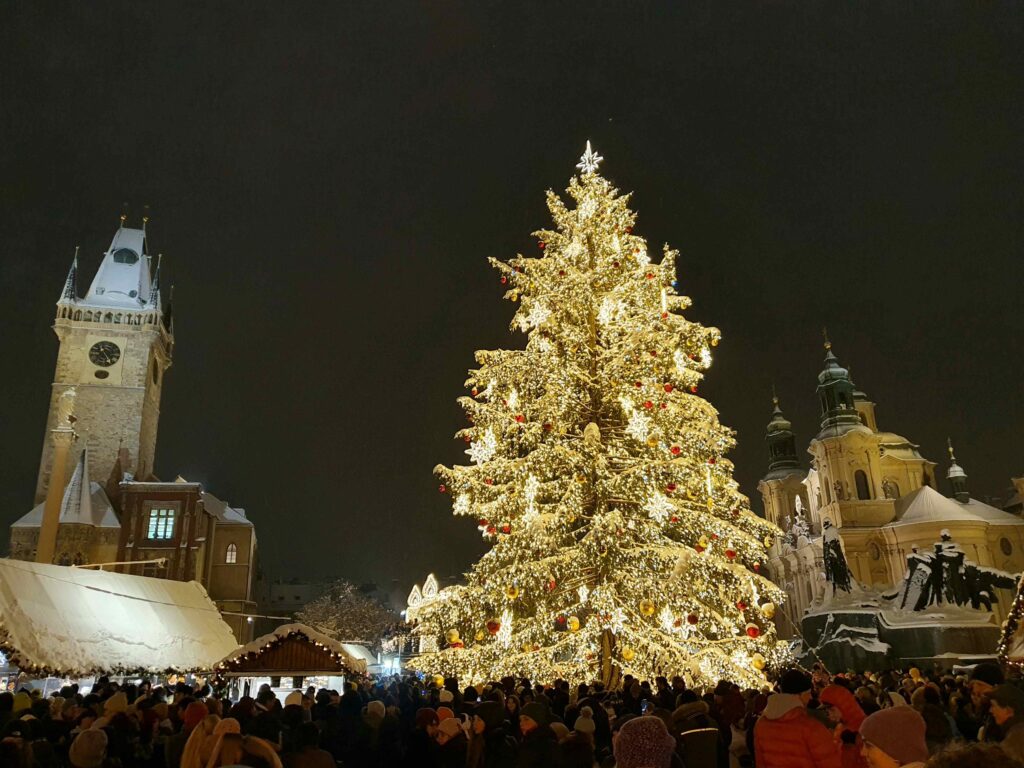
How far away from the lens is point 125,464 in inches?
2454

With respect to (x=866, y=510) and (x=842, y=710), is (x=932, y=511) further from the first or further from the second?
(x=842, y=710)

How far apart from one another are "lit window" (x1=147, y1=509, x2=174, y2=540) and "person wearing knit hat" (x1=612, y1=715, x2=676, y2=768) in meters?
58.0

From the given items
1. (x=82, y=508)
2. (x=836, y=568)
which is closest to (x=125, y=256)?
(x=82, y=508)

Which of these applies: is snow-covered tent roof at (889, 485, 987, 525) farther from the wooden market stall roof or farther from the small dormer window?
the small dormer window

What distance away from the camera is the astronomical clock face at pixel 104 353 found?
6681cm

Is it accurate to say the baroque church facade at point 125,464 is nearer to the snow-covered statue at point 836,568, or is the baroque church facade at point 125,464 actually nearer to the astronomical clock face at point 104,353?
the astronomical clock face at point 104,353

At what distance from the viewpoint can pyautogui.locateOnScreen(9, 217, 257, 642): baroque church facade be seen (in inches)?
2136

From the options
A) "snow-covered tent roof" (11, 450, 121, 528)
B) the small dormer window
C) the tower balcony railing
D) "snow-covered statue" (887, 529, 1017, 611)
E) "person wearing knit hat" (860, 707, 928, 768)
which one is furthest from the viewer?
the small dormer window

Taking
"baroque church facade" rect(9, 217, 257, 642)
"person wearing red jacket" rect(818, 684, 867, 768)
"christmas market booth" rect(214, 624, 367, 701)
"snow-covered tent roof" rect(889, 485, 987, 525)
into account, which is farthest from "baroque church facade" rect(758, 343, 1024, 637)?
"person wearing red jacket" rect(818, 684, 867, 768)

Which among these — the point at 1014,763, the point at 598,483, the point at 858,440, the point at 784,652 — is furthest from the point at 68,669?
the point at 858,440

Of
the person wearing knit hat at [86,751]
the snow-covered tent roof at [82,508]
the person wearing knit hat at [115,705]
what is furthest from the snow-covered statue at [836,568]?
the snow-covered tent roof at [82,508]

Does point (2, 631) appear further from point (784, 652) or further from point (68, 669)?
point (784, 652)

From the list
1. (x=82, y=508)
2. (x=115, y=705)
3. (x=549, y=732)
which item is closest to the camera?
(x=549, y=732)

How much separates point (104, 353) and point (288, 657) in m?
56.9
